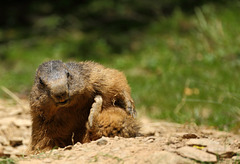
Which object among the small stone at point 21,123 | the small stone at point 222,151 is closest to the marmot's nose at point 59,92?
the small stone at point 222,151

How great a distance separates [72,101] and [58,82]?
278mm

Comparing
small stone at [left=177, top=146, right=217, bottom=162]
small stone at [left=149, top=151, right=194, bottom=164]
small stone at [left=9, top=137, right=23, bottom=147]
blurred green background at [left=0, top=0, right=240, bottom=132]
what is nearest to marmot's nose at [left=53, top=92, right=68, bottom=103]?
small stone at [left=149, top=151, right=194, bottom=164]

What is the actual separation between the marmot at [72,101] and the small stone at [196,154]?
2.73ft

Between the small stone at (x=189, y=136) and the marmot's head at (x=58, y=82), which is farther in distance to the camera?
the small stone at (x=189, y=136)

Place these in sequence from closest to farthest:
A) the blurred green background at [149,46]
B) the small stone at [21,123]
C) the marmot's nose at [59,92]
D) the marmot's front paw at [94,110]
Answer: the marmot's nose at [59,92]
the marmot's front paw at [94,110]
the small stone at [21,123]
the blurred green background at [149,46]

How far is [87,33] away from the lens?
1059 centimetres

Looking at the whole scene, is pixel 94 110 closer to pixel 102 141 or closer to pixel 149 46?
pixel 102 141

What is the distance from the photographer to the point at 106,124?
12.2ft

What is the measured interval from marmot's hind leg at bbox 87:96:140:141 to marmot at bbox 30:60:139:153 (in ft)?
0.04

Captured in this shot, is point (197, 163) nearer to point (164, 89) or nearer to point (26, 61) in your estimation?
point (164, 89)

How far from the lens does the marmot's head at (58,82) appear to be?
3.35 metres

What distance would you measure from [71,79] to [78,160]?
799mm

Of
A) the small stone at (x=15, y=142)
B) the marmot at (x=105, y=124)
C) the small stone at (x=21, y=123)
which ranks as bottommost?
the small stone at (x=15, y=142)

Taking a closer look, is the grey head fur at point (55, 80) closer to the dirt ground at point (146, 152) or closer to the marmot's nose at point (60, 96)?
the marmot's nose at point (60, 96)
